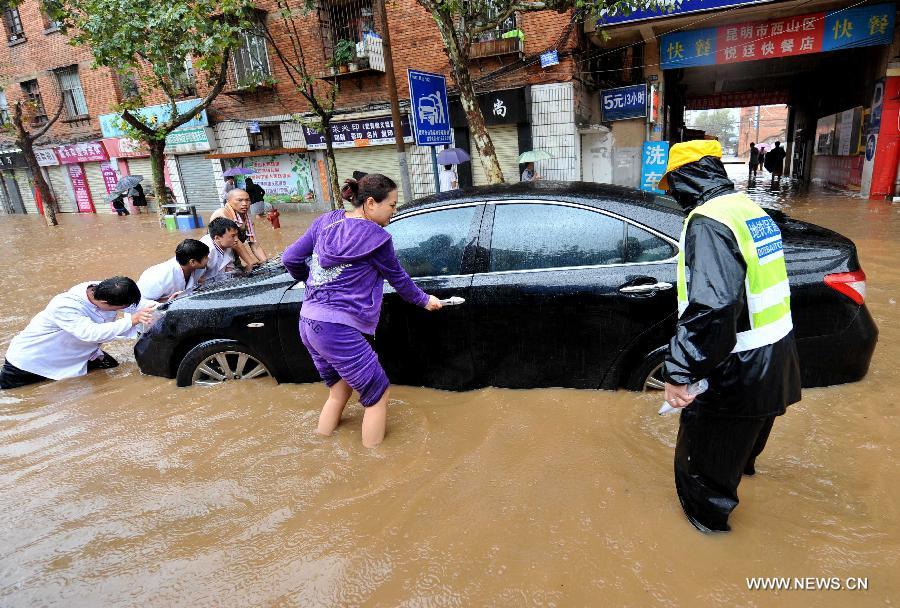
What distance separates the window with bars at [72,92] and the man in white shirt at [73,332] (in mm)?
21319

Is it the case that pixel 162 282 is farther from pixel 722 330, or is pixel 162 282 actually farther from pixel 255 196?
pixel 255 196

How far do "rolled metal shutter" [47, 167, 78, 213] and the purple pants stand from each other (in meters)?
26.9

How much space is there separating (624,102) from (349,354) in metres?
13.1

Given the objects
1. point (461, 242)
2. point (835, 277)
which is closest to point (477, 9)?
point (461, 242)

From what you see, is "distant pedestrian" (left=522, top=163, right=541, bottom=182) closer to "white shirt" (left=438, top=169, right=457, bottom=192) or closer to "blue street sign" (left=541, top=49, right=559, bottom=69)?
"white shirt" (left=438, top=169, right=457, bottom=192)

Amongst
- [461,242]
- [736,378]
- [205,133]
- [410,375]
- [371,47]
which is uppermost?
[371,47]

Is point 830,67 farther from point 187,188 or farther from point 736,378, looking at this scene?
point 187,188

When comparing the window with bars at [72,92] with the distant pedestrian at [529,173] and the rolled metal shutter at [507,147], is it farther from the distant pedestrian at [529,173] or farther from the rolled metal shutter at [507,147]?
the distant pedestrian at [529,173]

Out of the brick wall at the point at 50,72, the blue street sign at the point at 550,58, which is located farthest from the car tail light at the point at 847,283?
the brick wall at the point at 50,72

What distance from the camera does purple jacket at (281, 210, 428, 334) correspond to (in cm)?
264

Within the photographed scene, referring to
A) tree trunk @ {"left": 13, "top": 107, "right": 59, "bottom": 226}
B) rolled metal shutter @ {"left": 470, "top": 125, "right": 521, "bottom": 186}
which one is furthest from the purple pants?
tree trunk @ {"left": 13, "top": 107, "right": 59, "bottom": 226}

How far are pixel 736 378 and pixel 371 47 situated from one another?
14539 mm

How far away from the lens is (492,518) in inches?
93.2

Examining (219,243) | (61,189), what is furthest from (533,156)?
(61,189)
